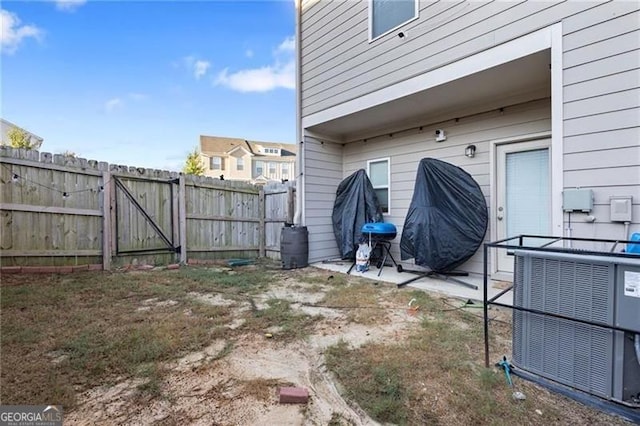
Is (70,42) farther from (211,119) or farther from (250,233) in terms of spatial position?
(211,119)

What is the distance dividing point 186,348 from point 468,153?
15.2ft

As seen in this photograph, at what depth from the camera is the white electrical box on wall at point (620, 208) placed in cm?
259

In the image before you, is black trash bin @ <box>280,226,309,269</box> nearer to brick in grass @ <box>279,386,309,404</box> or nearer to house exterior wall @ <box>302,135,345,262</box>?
house exterior wall @ <box>302,135,345,262</box>

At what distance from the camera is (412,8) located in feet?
14.5

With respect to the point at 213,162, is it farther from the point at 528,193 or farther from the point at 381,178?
the point at 528,193

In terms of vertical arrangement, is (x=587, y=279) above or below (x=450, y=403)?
above

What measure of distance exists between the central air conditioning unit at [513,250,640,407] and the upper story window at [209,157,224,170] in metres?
25.9

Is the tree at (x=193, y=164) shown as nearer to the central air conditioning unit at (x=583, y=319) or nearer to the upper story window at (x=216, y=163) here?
the upper story window at (x=216, y=163)

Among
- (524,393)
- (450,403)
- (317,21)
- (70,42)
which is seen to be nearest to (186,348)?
(450,403)

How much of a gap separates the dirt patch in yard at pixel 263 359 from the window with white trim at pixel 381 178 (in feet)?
8.14

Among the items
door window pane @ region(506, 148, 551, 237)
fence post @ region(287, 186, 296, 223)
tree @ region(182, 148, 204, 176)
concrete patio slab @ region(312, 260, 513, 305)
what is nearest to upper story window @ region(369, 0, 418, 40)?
door window pane @ region(506, 148, 551, 237)

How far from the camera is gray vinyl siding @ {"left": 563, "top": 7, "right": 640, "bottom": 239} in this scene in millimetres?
2584

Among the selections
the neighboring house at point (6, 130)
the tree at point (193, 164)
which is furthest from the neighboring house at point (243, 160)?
the neighboring house at point (6, 130)

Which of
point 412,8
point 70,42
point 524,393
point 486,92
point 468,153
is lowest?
A: point 524,393
